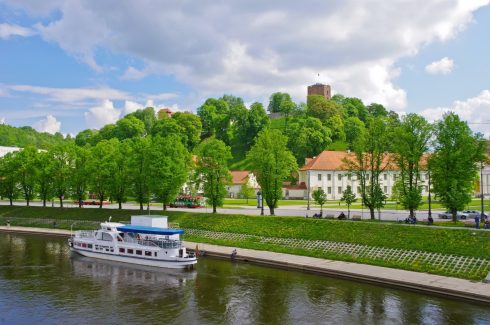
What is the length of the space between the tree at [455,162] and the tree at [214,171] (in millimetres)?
31063

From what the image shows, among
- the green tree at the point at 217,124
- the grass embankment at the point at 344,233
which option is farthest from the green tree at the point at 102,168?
the green tree at the point at 217,124

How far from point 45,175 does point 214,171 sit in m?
36.7

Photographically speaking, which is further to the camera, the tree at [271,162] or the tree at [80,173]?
the tree at [80,173]

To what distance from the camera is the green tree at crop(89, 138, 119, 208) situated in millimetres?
77875

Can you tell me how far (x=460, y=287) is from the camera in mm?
34906

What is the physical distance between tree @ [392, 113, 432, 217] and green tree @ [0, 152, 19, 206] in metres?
74.4

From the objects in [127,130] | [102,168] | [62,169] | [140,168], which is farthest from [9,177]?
[127,130]

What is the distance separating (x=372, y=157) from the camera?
61094 mm

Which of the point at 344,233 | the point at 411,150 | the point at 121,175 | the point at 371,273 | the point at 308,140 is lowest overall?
the point at 371,273

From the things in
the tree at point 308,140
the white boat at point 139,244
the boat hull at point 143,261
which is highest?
the tree at point 308,140

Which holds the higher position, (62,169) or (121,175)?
(62,169)

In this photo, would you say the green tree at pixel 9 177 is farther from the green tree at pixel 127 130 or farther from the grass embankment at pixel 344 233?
the green tree at pixel 127 130

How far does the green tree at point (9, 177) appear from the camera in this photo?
9144cm

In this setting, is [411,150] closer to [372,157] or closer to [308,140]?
[372,157]
